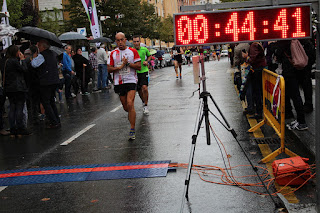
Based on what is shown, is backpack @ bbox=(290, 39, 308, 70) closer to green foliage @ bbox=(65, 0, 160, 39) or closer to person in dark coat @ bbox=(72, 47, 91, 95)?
person in dark coat @ bbox=(72, 47, 91, 95)

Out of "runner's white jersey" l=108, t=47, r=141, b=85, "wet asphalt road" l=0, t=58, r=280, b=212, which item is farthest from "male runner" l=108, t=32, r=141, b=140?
"wet asphalt road" l=0, t=58, r=280, b=212

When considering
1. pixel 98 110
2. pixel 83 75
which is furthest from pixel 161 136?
pixel 83 75

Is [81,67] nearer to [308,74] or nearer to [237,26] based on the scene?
[308,74]

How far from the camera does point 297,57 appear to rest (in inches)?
305

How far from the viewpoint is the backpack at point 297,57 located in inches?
303

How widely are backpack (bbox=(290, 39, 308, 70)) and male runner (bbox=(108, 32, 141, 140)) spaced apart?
2922mm

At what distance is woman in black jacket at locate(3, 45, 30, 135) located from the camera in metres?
9.98

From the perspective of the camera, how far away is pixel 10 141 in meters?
9.58

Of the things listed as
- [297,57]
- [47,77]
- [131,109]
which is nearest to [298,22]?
[297,57]

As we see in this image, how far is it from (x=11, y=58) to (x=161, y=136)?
12.9ft

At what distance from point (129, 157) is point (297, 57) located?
11.1ft

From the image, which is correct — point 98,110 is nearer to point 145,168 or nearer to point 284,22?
point 145,168

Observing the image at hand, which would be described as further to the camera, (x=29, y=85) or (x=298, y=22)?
(x=29, y=85)

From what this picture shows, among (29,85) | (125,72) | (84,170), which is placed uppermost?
(125,72)
